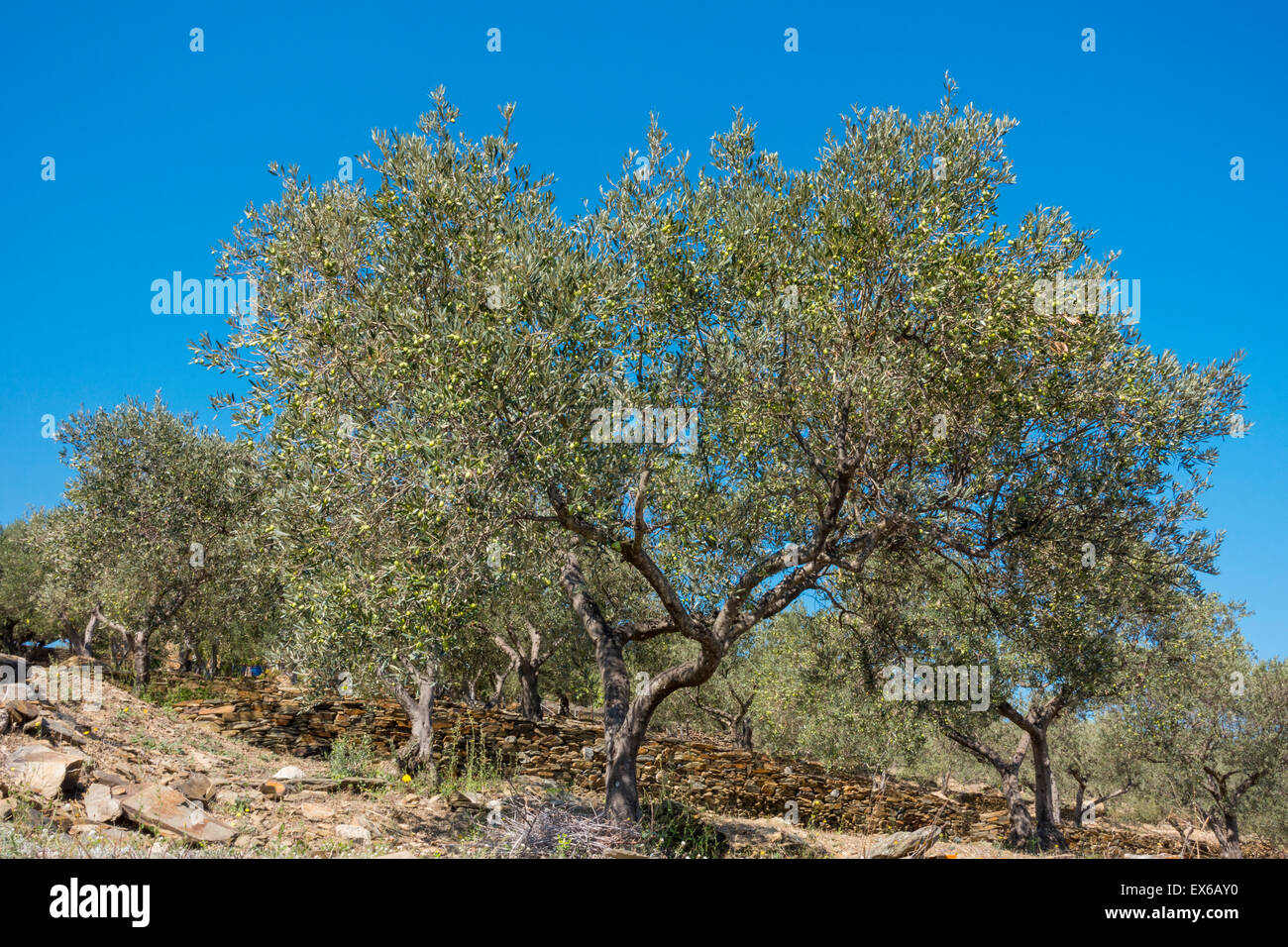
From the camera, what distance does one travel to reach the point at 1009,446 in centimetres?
1271

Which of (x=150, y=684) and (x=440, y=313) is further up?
(x=440, y=313)

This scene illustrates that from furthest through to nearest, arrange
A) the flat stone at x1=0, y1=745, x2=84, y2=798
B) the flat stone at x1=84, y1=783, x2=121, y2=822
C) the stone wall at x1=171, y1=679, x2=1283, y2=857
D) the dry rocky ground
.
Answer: the stone wall at x1=171, y1=679, x2=1283, y2=857 < the flat stone at x1=0, y1=745, x2=84, y2=798 < the flat stone at x1=84, y1=783, x2=121, y2=822 < the dry rocky ground

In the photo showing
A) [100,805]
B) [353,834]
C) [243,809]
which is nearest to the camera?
[100,805]

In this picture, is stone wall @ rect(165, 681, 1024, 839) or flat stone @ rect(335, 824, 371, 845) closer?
flat stone @ rect(335, 824, 371, 845)

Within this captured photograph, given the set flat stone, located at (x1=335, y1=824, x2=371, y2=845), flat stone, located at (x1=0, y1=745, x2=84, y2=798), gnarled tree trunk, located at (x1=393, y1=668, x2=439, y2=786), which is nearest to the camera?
flat stone, located at (x1=0, y1=745, x2=84, y2=798)

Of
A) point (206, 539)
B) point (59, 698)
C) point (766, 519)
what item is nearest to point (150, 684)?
point (206, 539)

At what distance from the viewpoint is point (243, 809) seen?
39.1 feet

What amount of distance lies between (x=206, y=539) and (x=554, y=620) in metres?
11.4

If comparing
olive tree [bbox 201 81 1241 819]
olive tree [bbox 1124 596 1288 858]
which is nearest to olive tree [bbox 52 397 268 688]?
olive tree [bbox 201 81 1241 819]

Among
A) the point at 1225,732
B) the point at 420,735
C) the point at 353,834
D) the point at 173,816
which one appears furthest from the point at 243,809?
the point at 1225,732

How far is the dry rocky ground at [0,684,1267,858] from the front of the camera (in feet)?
32.0

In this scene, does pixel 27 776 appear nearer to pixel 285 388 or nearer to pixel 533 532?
pixel 285 388

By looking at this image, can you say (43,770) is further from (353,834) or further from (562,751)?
(562,751)

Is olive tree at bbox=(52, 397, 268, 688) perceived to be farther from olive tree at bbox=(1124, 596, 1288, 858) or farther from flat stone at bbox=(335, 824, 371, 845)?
olive tree at bbox=(1124, 596, 1288, 858)
